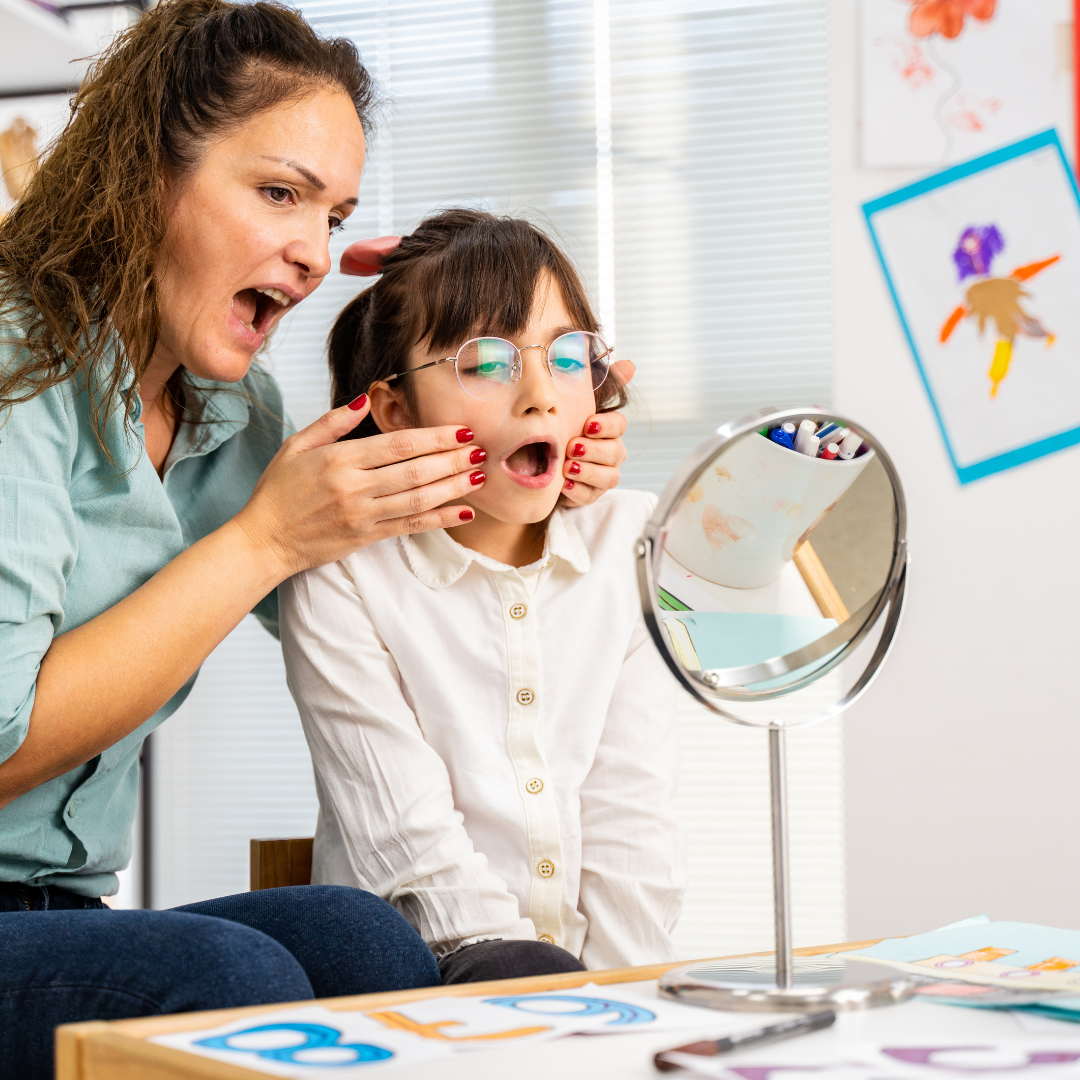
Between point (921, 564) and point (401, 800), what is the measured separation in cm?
117

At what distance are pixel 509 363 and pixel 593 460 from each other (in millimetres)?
141

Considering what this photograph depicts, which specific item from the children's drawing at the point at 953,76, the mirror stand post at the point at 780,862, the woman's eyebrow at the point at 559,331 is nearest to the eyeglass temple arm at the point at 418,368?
the woman's eyebrow at the point at 559,331

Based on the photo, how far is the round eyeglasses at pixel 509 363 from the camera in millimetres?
1119

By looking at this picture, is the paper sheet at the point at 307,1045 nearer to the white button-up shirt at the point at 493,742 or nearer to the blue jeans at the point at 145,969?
the blue jeans at the point at 145,969

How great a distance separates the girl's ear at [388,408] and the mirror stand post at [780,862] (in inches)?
26.0

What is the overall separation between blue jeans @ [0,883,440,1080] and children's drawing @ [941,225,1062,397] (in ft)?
4.90

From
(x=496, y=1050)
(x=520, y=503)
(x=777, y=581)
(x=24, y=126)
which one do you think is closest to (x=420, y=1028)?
(x=496, y=1050)

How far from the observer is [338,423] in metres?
1.11

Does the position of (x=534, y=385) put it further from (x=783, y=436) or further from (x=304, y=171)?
(x=783, y=436)

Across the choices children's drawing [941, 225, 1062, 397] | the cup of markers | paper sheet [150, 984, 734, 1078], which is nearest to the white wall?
children's drawing [941, 225, 1062, 397]

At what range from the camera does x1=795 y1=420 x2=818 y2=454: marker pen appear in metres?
0.65

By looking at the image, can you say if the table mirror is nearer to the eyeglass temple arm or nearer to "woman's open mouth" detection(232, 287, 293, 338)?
the eyeglass temple arm

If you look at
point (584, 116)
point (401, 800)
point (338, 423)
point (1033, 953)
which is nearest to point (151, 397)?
point (338, 423)

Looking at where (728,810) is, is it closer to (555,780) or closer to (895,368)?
(895,368)
